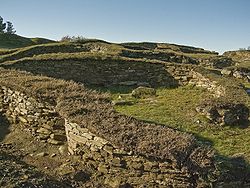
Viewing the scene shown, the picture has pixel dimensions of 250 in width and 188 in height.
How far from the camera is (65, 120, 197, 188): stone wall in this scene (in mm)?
6930

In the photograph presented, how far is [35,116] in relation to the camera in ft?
32.5

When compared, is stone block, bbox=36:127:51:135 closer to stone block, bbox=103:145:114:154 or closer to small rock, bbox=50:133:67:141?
small rock, bbox=50:133:67:141

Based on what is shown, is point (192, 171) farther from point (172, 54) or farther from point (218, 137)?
point (172, 54)

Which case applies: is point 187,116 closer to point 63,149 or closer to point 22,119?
point 63,149

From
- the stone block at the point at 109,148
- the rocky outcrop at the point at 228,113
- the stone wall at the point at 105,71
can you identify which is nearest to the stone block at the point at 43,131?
the stone block at the point at 109,148

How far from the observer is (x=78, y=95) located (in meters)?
9.66

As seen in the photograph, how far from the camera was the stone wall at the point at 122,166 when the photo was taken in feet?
22.7

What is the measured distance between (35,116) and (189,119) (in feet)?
16.2

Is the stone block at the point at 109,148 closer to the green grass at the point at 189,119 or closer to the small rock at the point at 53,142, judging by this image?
the small rock at the point at 53,142

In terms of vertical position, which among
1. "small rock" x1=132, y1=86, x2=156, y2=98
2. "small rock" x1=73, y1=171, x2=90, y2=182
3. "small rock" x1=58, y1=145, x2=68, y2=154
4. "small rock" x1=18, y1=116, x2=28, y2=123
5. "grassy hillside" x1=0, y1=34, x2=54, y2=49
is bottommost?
"small rock" x1=73, y1=171, x2=90, y2=182

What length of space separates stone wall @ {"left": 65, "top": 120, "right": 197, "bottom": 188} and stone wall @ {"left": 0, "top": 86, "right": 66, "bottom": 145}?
107cm

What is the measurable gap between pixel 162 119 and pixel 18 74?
16.9ft

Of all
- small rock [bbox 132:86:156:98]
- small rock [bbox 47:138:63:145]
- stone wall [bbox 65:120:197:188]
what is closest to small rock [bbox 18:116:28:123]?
small rock [bbox 47:138:63:145]

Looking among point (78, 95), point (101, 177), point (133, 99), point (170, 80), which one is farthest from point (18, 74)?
point (170, 80)
